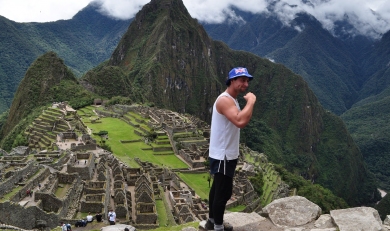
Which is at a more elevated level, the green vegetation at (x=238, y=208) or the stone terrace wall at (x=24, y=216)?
the stone terrace wall at (x=24, y=216)

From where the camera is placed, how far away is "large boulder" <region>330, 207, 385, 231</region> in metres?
6.74

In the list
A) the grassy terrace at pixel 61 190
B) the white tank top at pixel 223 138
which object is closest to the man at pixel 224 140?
the white tank top at pixel 223 138

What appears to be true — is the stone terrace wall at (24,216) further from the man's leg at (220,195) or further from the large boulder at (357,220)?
the large boulder at (357,220)

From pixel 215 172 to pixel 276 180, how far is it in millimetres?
48655

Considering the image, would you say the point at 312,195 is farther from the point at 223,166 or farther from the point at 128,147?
the point at 223,166

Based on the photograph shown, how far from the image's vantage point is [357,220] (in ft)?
23.0

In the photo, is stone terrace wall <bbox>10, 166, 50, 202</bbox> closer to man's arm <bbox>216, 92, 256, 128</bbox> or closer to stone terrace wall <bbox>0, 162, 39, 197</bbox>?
stone terrace wall <bbox>0, 162, 39, 197</bbox>

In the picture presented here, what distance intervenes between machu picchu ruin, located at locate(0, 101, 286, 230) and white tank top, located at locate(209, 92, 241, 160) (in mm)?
12458

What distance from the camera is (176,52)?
157 metres

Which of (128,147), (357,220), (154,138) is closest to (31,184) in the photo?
(357,220)

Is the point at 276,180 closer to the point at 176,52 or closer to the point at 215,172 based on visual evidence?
the point at 215,172

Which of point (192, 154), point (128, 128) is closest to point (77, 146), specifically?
point (192, 154)

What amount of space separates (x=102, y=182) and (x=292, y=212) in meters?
15.3

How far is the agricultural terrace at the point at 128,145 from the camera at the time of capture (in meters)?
43.0
